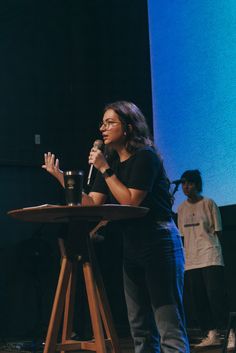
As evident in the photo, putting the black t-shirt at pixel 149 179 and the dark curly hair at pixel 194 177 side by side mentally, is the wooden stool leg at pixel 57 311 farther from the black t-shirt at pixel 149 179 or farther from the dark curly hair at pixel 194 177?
the dark curly hair at pixel 194 177

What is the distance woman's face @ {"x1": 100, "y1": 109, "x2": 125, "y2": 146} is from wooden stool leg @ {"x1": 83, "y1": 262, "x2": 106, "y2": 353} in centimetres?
52

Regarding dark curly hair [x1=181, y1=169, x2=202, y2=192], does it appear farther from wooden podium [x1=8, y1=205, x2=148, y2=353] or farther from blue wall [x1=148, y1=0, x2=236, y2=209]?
wooden podium [x1=8, y1=205, x2=148, y2=353]

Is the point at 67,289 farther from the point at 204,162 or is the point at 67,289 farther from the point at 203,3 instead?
the point at 203,3

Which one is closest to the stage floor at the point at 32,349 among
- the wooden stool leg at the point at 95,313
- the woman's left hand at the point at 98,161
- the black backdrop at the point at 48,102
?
the black backdrop at the point at 48,102

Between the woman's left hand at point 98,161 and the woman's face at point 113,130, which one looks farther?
the woman's face at point 113,130

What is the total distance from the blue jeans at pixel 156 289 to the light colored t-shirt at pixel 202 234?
2092 millimetres

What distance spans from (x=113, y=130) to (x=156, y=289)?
65 cm

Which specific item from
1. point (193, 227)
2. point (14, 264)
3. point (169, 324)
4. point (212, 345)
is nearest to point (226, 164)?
point (193, 227)

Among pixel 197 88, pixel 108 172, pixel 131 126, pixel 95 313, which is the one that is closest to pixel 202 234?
pixel 197 88

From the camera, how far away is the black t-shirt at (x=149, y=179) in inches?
84.3

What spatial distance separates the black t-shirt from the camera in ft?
7.02

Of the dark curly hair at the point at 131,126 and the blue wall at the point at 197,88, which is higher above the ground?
the blue wall at the point at 197,88

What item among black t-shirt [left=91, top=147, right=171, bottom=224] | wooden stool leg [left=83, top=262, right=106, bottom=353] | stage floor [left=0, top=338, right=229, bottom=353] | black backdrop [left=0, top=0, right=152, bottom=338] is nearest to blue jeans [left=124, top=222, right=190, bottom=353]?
black t-shirt [left=91, top=147, right=171, bottom=224]

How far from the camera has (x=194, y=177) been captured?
4426 mm
